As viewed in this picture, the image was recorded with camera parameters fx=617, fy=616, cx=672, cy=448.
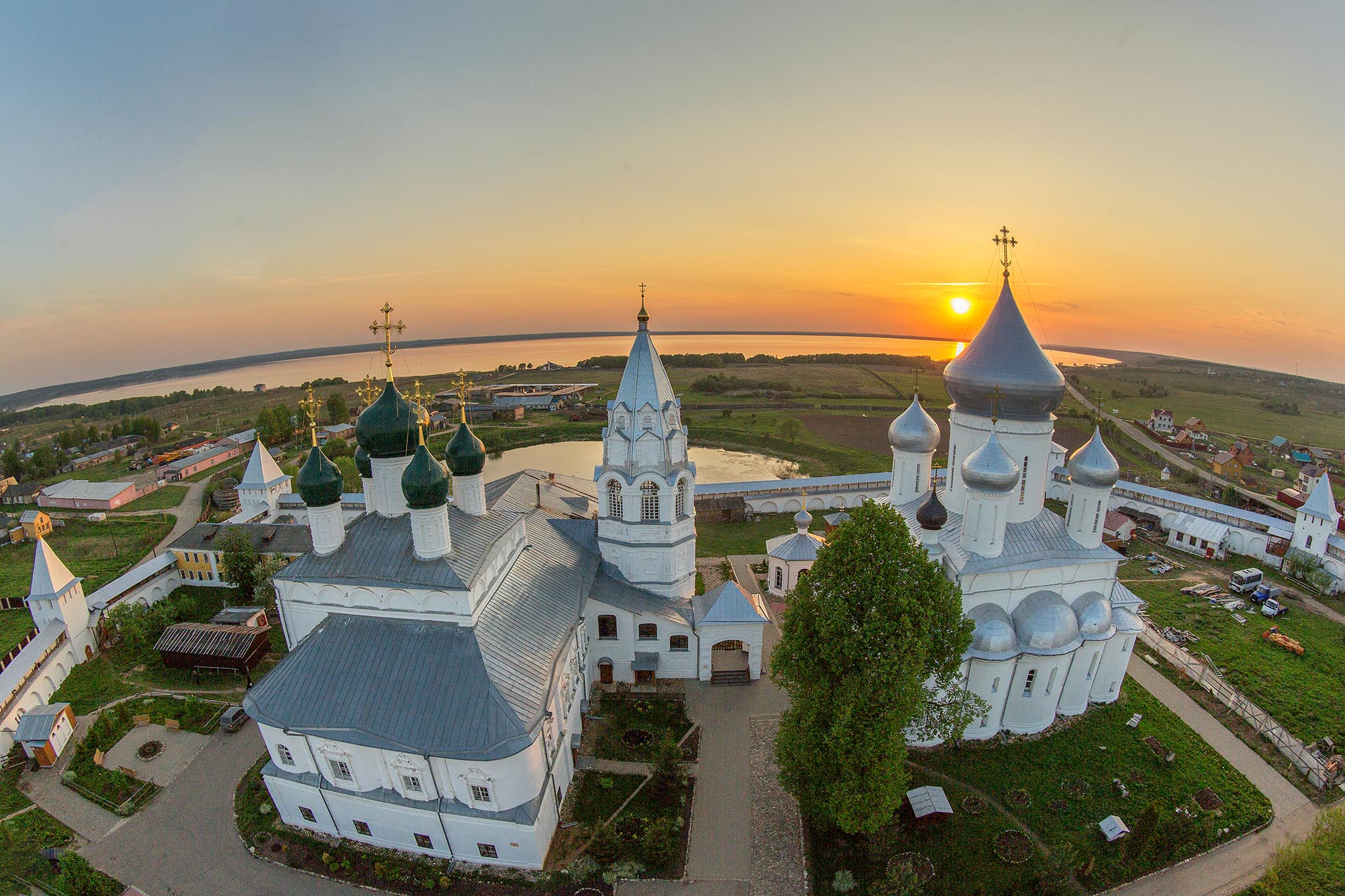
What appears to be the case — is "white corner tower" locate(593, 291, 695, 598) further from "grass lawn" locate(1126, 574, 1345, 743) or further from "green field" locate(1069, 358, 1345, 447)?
"green field" locate(1069, 358, 1345, 447)

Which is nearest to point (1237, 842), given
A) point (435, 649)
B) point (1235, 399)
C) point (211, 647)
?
point (435, 649)

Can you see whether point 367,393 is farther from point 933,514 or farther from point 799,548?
point 799,548

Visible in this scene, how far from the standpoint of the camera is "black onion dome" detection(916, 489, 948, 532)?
15.8 m

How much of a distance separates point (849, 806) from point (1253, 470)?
45.8 metres

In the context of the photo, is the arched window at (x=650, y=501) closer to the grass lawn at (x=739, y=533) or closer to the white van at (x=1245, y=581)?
the grass lawn at (x=739, y=533)

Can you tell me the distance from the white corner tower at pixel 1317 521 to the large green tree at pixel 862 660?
23.2m

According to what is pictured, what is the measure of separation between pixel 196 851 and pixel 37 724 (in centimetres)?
670

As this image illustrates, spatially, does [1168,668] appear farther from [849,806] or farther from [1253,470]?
[1253,470]

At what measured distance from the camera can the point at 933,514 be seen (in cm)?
1584

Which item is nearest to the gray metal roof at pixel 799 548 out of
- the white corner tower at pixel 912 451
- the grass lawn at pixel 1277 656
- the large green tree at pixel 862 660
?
the white corner tower at pixel 912 451

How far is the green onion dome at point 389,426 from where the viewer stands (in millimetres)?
14469

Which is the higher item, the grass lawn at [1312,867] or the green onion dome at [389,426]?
the green onion dome at [389,426]

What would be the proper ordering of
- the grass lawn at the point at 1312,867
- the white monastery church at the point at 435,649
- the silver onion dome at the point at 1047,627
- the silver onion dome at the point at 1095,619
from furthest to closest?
the silver onion dome at the point at 1095,619 → the silver onion dome at the point at 1047,627 → the white monastery church at the point at 435,649 → the grass lawn at the point at 1312,867

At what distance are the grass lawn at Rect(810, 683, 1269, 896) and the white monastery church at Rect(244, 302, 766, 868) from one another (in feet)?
20.8
